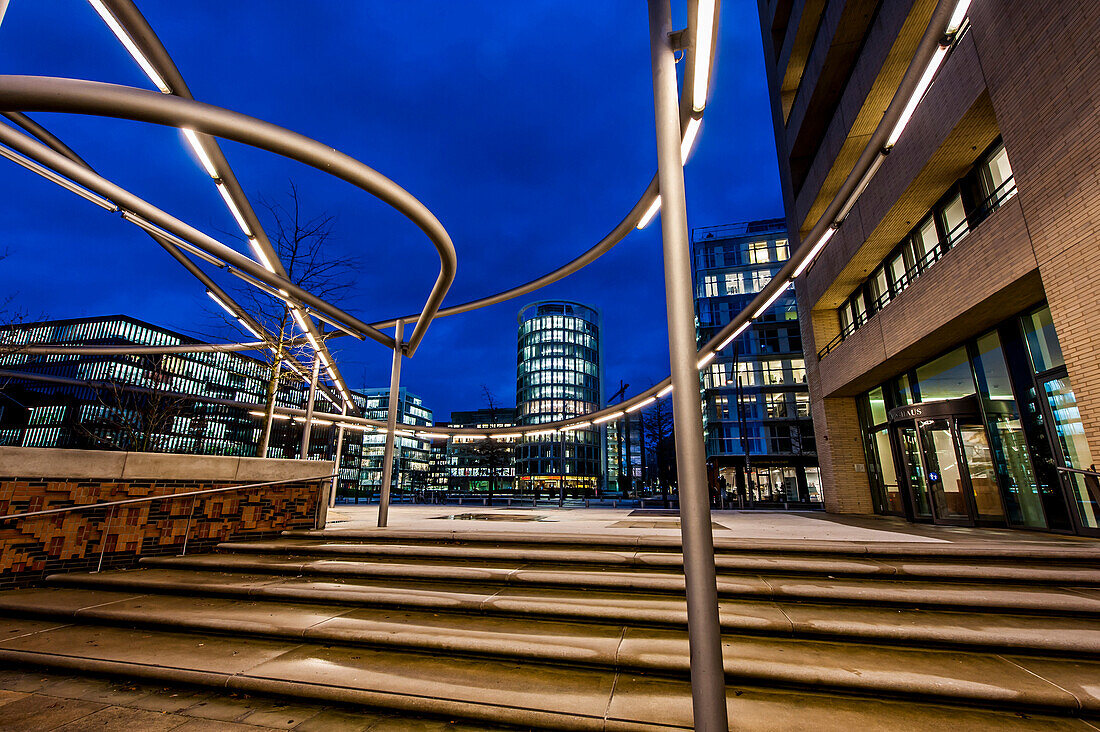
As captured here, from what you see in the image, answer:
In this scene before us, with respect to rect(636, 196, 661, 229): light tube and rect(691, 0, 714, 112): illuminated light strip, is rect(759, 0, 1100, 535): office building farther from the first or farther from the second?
rect(691, 0, 714, 112): illuminated light strip

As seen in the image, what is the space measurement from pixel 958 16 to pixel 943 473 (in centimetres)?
1125

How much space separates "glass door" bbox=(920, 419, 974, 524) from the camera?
1125 cm

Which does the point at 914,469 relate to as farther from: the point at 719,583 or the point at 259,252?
the point at 259,252

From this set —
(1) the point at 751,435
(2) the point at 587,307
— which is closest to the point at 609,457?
(2) the point at 587,307

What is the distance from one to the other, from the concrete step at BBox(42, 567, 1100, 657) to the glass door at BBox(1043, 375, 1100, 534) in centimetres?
672

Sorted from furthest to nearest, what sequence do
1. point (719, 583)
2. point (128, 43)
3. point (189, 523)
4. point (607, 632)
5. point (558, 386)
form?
point (558, 386) → point (189, 523) → point (719, 583) → point (128, 43) → point (607, 632)

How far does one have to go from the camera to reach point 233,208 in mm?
6902

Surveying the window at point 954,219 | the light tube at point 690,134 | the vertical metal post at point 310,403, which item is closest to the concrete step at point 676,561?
the light tube at point 690,134

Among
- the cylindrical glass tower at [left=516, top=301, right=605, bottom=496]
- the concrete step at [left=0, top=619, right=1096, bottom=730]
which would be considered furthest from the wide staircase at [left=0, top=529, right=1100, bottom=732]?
the cylindrical glass tower at [left=516, top=301, right=605, bottom=496]

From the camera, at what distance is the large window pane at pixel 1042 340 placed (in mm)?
8922

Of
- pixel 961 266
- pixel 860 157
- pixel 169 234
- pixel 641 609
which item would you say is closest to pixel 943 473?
pixel 961 266

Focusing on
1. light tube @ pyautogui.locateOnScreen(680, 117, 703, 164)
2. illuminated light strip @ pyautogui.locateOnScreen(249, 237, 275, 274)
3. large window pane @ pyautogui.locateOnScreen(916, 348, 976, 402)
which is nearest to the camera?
light tube @ pyautogui.locateOnScreen(680, 117, 703, 164)

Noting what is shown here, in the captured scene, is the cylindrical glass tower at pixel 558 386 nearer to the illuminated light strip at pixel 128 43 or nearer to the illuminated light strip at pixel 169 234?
the illuminated light strip at pixel 169 234

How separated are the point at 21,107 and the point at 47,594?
5697 mm
